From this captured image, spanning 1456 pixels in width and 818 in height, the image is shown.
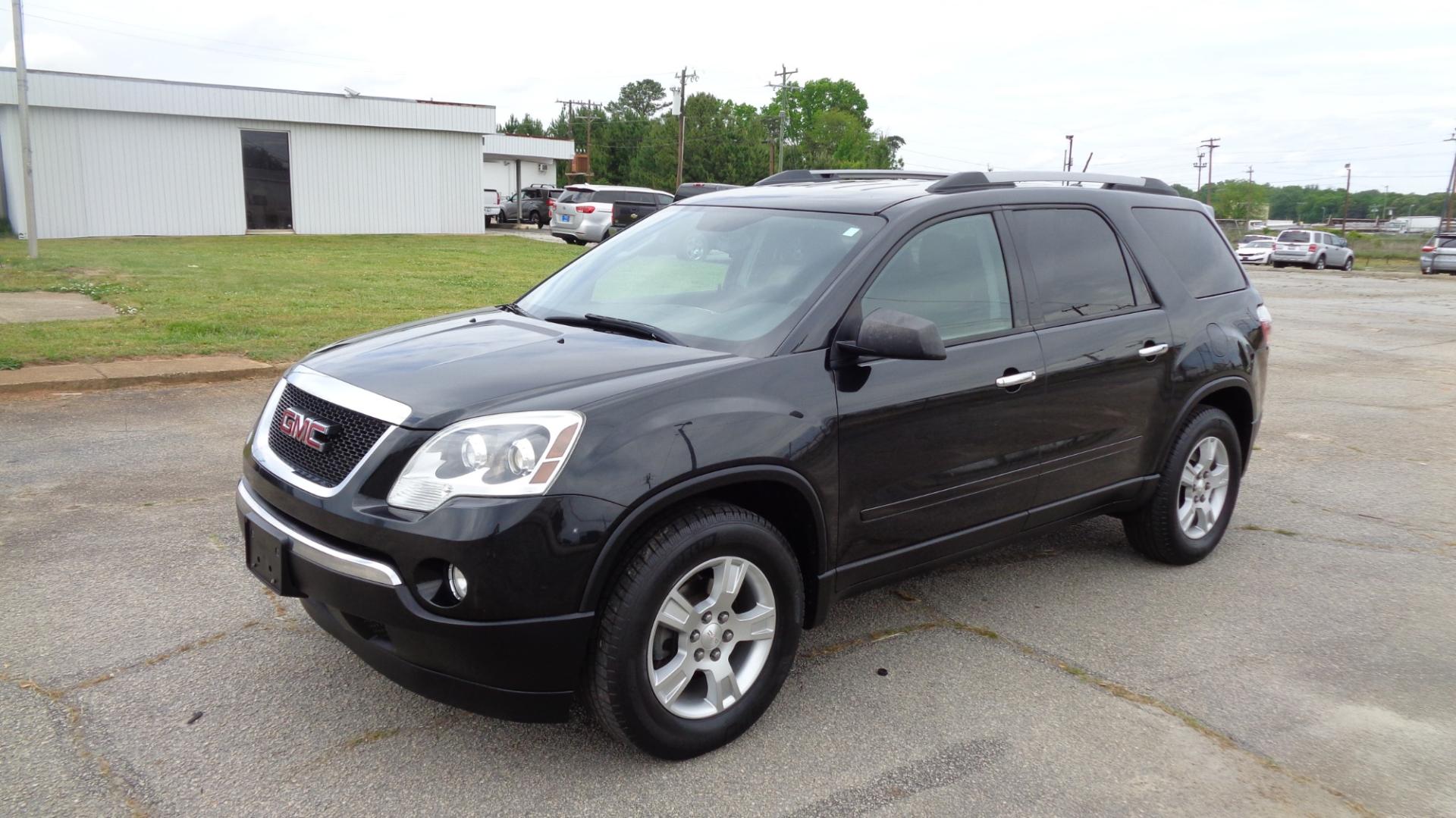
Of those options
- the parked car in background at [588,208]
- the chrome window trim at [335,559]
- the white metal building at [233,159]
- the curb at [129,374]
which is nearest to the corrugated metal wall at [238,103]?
the white metal building at [233,159]

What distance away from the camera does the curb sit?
7656 millimetres

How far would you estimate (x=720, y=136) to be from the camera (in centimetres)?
6606

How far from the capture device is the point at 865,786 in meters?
3.07

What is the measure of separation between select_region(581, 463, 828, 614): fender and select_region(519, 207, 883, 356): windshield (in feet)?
1.39

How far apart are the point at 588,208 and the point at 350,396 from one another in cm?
2712

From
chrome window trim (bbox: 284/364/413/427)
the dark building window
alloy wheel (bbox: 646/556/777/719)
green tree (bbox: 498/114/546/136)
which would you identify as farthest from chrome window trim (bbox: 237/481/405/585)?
green tree (bbox: 498/114/546/136)

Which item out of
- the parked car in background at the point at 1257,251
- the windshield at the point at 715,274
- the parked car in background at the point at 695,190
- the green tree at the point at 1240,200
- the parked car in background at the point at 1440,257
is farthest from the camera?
the green tree at the point at 1240,200

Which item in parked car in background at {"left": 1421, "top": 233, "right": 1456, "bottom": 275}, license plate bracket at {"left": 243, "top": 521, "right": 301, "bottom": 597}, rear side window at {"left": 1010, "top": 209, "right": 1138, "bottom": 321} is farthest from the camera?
parked car in background at {"left": 1421, "top": 233, "right": 1456, "bottom": 275}

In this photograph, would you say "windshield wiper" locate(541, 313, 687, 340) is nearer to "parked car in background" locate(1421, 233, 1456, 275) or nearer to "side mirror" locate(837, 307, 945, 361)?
"side mirror" locate(837, 307, 945, 361)

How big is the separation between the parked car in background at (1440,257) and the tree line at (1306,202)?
72.7m

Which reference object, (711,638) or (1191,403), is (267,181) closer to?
(1191,403)

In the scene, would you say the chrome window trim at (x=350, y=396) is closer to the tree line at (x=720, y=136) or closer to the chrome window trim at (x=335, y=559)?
the chrome window trim at (x=335, y=559)

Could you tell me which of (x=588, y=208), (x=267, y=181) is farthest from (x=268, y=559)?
(x=267, y=181)

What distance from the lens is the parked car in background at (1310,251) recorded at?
37781 millimetres
